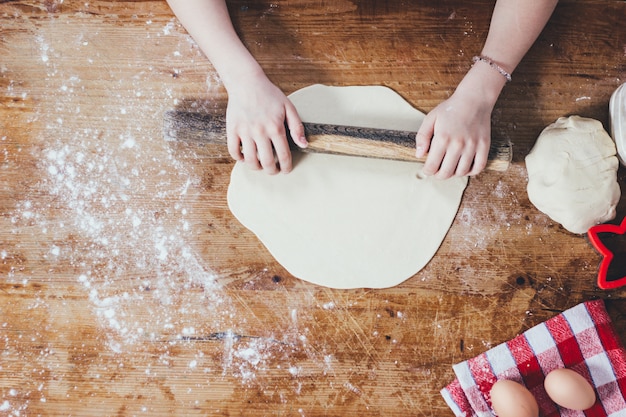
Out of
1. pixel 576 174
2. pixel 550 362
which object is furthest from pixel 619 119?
pixel 550 362

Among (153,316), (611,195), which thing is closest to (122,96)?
(153,316)

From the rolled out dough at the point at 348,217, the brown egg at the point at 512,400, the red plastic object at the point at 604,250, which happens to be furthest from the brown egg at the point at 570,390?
the rolled out dough at the point at 348,217

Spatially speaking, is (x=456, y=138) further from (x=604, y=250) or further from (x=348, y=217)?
(x=604, y=250)

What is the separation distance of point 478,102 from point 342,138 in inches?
10.1

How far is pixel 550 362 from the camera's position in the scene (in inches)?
36.7

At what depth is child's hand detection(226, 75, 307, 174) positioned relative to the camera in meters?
0.87

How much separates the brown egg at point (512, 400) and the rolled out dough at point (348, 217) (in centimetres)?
25

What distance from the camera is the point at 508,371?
935mm

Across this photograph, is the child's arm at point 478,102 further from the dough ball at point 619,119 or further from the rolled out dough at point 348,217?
the dough ball at point 619,119

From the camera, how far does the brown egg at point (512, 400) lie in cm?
85

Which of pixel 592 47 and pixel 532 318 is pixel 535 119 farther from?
pixel 532 318

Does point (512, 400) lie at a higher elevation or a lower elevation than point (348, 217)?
lower

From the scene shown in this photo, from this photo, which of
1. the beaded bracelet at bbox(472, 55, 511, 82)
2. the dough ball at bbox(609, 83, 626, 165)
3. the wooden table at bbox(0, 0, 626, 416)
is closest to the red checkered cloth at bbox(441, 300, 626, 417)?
the wooden table at bbox(0, 0, 626, 416)

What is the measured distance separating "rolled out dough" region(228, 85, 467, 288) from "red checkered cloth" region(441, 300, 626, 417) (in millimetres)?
224
